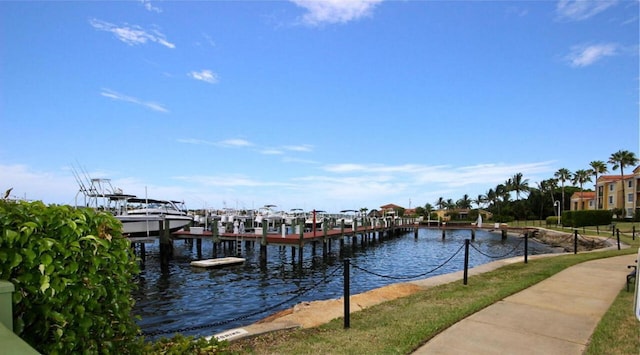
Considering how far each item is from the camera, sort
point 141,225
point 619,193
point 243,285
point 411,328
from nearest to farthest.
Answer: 1. point 411,328
2. point 243,285
3. point 141,225
4. point 619,193

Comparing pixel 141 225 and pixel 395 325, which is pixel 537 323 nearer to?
pixel 395 325

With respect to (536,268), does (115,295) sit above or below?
above

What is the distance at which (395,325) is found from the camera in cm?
723

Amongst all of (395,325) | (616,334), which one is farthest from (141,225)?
(616,334)

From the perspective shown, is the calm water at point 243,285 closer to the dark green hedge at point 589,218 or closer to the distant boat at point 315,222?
the distant boat at point 315,222

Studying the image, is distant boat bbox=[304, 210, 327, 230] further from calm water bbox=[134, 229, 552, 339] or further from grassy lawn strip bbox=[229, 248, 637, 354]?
grassy lawn strip bbox=[229, 248, 637, 354]

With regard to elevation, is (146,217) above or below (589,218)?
above

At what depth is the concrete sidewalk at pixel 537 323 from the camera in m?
5.98

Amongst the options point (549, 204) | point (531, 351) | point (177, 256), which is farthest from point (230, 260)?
point (549, 204)

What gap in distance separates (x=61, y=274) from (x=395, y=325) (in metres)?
5.62

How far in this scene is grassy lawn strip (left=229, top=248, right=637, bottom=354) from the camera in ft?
19.5

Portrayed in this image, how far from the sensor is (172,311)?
14.3 m

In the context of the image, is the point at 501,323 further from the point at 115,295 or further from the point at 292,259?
the point at 292,259

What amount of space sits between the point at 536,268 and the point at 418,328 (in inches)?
382
